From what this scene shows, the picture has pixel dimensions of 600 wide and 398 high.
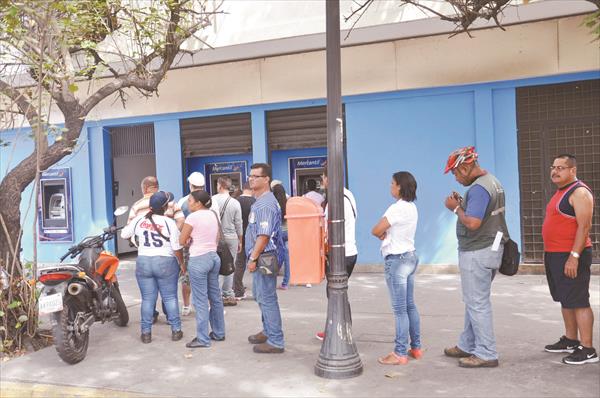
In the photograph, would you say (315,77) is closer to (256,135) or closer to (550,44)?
(256,135)

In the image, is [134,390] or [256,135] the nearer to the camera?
[134,390]

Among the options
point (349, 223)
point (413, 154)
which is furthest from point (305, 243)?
point (413, 154)

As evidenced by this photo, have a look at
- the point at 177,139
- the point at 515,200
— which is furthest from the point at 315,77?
the point at 515,200

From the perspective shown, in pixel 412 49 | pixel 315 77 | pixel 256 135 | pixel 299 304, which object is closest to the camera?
pixel 299 304

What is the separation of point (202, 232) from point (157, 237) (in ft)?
1.87

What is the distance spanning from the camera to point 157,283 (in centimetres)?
633

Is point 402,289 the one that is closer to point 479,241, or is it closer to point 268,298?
point 479,241

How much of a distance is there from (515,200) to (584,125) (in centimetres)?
164

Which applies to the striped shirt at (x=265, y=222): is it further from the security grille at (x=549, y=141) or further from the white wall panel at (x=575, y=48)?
the white wall panel at (x=575, y=48)

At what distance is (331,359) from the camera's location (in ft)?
16.4

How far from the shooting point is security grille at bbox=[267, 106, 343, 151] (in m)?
11.2

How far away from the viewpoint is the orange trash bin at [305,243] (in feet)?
17.3

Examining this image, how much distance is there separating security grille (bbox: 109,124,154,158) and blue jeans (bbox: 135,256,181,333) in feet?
23.3

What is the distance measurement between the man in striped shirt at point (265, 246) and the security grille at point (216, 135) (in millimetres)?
6198
